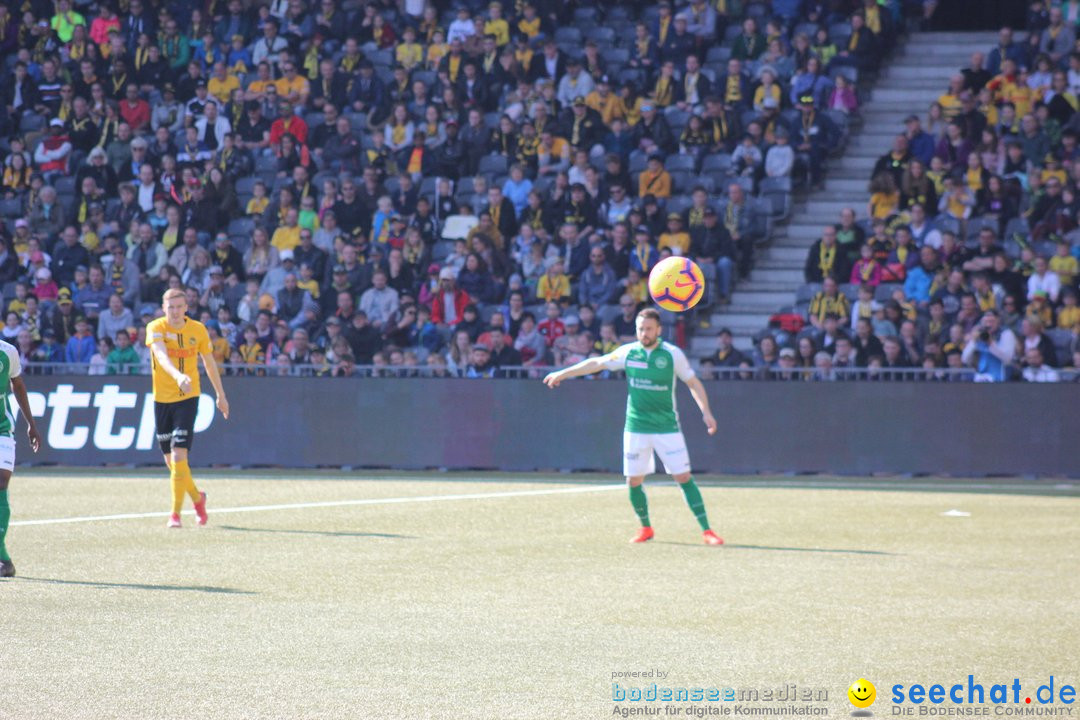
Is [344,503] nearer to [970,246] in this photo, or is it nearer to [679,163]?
[679,163]

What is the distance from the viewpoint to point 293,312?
2495 centimetres

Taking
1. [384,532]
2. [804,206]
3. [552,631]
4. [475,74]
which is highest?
[475,74]

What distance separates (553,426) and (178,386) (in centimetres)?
809

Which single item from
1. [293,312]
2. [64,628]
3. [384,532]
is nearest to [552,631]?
[64,628]

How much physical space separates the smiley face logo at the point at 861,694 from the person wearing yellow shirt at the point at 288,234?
2002 cm

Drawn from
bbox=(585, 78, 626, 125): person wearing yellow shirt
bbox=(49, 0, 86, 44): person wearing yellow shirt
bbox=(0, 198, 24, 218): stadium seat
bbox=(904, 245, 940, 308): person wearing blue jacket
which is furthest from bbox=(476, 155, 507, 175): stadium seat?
bbox=(49, 0, 86, 44): person wearing yellow shirt

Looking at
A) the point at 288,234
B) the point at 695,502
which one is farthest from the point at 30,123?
the point at 695,502

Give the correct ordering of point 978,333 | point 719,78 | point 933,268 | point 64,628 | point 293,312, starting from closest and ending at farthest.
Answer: point 64,628
point 978,333
point 933,268
point 293,312
point 719,78

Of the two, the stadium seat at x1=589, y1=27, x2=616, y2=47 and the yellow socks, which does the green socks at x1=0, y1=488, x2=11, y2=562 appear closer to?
the yellow socks

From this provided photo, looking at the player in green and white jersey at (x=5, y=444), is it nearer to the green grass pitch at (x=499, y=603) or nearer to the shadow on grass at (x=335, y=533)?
the green grass pitch at (x=499, y=603)

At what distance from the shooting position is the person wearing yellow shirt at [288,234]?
26266 millimetres

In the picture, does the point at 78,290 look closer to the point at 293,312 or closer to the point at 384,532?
the point at 293,312

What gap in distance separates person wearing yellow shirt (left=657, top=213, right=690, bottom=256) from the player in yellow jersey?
10451 millimetres

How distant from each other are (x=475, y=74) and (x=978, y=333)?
11066 mm
